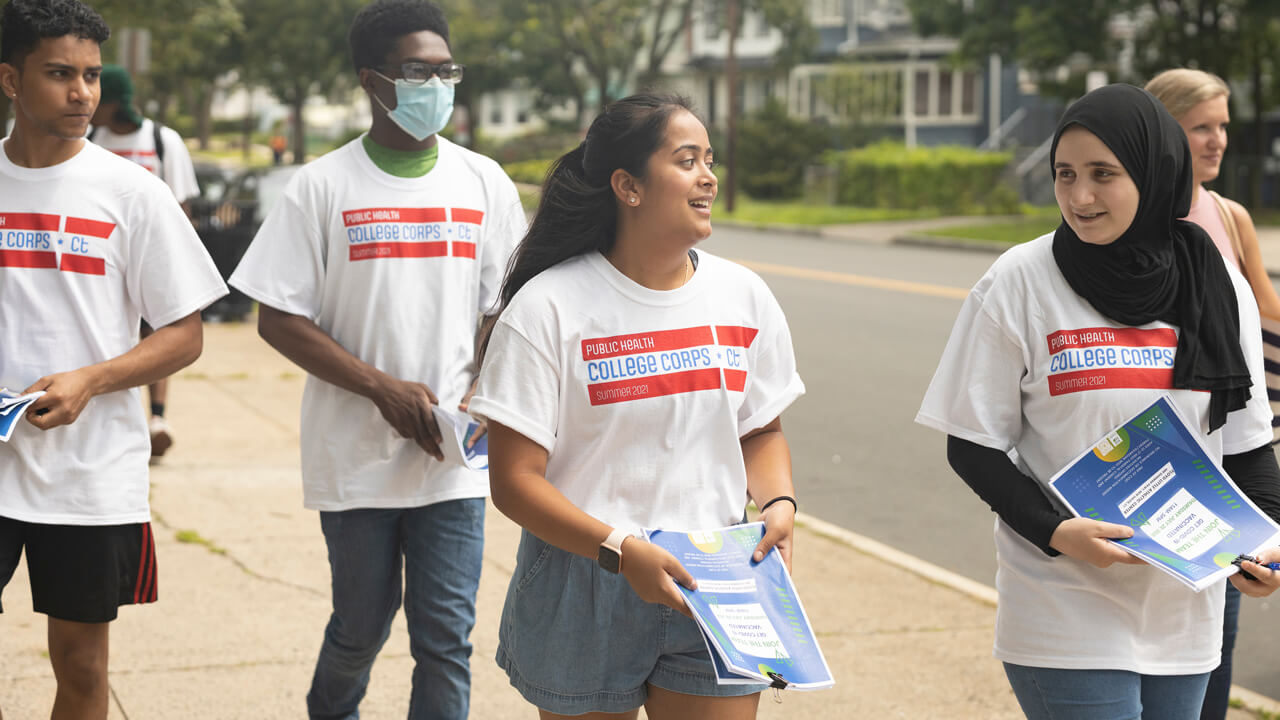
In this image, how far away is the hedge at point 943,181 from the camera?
33.4 meters

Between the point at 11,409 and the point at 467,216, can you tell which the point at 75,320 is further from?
the point at 467,216

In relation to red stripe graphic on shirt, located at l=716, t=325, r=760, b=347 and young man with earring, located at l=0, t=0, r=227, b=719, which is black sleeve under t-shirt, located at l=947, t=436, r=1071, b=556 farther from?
young man with earring, located at l=0, t=0, r=227, b=719

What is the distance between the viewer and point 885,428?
996 cm

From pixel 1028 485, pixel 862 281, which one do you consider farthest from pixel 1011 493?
pixel 862 281

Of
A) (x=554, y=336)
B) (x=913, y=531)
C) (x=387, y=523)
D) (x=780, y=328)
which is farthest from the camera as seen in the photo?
(x=913, y=531)

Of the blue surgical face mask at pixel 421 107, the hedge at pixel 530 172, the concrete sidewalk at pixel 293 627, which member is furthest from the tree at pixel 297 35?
the blue surgical face mask at pixel 421 107

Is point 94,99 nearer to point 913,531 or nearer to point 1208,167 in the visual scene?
point 1208,167

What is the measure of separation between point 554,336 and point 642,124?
45cm

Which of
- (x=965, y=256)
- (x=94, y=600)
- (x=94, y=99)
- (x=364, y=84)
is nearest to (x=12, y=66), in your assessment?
(x=94, y=99)

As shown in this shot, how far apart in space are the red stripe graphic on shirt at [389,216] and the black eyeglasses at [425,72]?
0.39 meters

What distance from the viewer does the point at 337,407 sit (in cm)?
406

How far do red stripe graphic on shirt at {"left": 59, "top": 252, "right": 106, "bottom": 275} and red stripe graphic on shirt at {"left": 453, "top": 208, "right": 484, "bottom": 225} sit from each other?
3.12 ft

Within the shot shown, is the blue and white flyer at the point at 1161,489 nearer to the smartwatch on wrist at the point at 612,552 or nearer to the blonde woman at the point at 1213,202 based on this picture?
the smartwatch on wrist at the point at 612,552

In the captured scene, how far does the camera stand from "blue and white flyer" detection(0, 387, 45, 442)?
A: 3.34m
